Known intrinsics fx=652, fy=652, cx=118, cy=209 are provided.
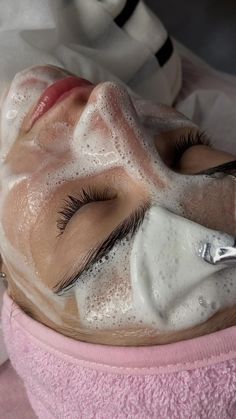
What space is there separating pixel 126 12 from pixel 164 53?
105 mm

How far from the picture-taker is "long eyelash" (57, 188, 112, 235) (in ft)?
2.38

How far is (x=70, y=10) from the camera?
3.70 ft

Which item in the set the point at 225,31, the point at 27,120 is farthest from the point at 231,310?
the point at 225,31

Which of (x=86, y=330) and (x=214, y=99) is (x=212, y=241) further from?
(x=214, y=99)

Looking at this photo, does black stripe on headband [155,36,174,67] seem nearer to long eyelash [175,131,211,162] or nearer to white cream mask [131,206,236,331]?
long eyelash [175,131,211,162]

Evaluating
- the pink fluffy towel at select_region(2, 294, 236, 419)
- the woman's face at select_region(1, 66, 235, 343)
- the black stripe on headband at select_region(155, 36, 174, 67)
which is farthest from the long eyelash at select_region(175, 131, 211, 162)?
the black stripe on headband at select_region(155, 36, 174, 67)

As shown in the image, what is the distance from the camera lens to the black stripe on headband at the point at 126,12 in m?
1.18

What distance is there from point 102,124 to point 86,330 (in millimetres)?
236

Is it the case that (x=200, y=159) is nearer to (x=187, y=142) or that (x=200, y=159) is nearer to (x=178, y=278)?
(x=187, y=142)

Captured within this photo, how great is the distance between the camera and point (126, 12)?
3.89ft

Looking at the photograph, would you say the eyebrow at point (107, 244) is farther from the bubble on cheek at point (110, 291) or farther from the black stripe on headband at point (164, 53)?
the black stripe on headband at point (164, 53)

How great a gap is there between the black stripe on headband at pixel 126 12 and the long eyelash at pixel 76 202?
53 cm

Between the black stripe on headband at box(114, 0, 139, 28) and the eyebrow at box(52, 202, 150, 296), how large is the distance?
22.6 inches

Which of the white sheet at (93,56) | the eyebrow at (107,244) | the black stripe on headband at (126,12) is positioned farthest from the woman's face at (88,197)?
the black stripe on headband at (126,12)
